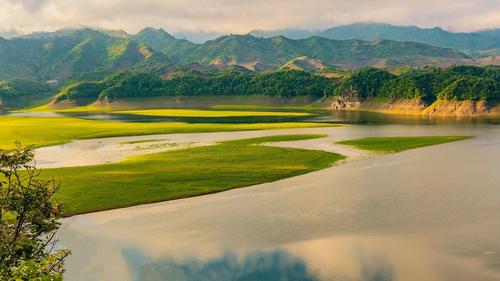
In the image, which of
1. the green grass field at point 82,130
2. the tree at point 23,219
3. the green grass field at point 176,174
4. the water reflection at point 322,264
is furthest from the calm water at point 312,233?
the green grass field at point 82,130

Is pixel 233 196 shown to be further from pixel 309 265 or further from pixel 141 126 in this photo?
pixel 141 126

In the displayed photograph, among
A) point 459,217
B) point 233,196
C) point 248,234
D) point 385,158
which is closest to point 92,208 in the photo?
point 233,196

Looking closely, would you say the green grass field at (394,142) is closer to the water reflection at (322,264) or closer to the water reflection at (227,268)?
the water reflection at (322,264)

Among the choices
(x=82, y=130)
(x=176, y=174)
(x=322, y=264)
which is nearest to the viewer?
(x=322, y=264)

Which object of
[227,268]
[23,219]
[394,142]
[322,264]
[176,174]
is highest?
[23,219]

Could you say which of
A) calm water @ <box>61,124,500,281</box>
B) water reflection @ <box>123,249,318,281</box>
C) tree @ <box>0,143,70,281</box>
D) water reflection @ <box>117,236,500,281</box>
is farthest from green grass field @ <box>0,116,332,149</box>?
tree @ <box>0,143,70,281</box>

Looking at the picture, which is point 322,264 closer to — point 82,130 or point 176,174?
point 176,174

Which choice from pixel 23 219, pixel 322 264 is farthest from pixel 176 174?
pixel 23 219
